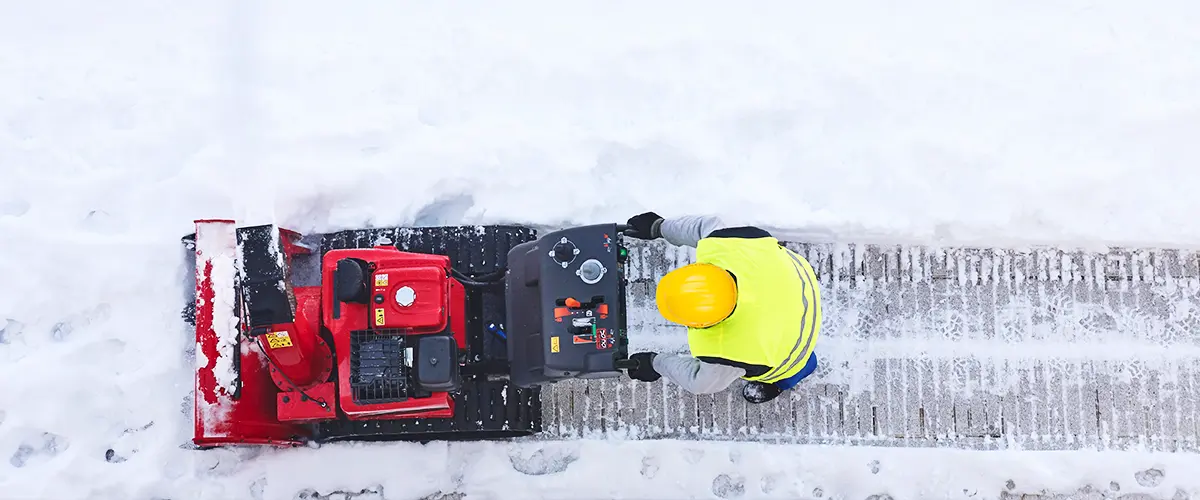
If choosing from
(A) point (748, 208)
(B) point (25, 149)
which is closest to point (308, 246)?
(B) point (25, 149)

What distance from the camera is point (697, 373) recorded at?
13.4 feet

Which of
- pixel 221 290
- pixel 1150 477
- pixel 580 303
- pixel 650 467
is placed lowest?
pixel 1150 477

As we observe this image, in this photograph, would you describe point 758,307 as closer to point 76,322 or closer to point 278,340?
point 278,340

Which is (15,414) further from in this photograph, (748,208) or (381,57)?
(748,208)

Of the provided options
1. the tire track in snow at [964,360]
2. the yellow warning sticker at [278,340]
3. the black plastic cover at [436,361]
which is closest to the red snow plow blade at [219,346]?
the yellow warning sticker at [278,340]

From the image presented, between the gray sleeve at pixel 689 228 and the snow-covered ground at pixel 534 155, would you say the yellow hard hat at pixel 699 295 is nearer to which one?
the gray sleeve at pixel 689 228

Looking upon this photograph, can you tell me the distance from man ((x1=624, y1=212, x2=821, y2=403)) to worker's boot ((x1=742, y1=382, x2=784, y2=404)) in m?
0.69

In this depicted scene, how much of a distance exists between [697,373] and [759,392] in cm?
85

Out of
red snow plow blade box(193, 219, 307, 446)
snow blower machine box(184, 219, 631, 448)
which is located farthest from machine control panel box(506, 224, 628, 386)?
red snow plow blade box(193, 219, 307, 446)

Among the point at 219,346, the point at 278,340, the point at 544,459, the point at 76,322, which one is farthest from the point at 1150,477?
the point at 76,322

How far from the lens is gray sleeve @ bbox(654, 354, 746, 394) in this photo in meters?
3.98

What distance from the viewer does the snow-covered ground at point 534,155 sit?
4766 mm

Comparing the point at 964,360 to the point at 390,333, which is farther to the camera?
the point at 964,360

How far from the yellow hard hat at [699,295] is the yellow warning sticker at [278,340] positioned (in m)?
1.69
